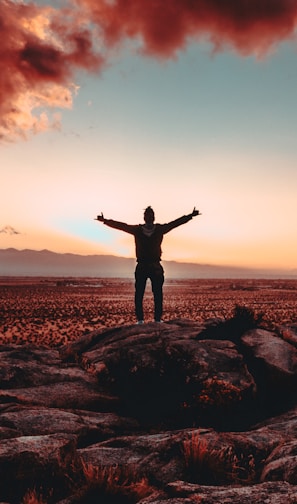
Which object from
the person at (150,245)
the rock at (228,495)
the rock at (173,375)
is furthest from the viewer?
the person at (150,245)

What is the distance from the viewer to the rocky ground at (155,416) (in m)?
5.02

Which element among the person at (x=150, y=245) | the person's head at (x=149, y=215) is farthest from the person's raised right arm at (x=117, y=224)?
the person's head at (x=149, y=215)

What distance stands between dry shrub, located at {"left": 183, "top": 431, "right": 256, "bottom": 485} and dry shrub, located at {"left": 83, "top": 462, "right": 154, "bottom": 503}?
0.69 m

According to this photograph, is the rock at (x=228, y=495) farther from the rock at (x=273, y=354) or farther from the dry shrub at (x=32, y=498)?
the rock at (x=273, y=354)

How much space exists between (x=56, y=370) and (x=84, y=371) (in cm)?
69

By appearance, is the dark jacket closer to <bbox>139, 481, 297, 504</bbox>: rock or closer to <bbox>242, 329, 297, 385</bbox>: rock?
<bbox>242, 329, 297, 385</bbox>: rock

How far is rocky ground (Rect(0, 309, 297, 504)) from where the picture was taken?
502cm

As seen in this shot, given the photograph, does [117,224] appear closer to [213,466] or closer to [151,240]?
[151,240]

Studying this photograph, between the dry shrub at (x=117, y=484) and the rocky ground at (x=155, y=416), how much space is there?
15mm

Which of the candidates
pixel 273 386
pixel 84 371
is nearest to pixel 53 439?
pixel 84 371

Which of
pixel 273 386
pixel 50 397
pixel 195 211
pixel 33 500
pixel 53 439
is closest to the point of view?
pixel 33 500

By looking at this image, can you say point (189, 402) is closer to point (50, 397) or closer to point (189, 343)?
point (189, 343)

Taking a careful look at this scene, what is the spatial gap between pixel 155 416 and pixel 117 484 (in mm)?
3830

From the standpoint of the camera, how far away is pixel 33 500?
4.64m
